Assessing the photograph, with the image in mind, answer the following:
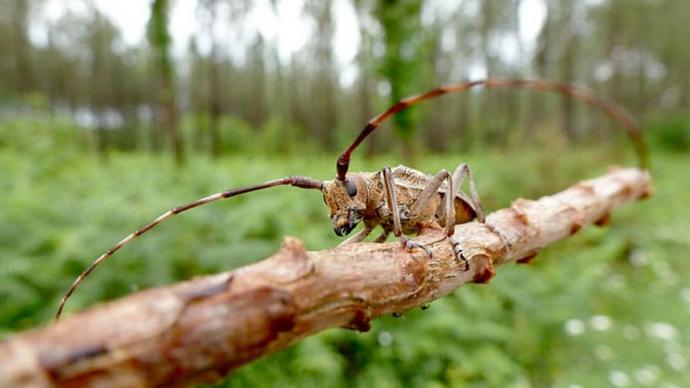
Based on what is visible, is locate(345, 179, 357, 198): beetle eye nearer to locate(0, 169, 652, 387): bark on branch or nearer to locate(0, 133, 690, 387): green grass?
locate(0, 169, 652, 387): bark on branch

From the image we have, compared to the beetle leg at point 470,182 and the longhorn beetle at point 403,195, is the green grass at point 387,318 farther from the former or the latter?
the longhorn beetle at point 403,195

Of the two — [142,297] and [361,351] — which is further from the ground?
[142,297]

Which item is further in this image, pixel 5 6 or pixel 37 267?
pixel 5 6

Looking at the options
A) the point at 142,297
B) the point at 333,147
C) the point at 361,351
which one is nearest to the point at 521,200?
the point at 142,297

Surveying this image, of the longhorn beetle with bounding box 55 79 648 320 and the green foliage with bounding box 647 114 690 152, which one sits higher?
the longhorn beetle with bounding box 55 79 648 320

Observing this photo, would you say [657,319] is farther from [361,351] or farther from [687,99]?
[687,99]

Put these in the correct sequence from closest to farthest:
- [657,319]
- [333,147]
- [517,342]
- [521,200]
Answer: [521,200] → [517,342] → [657,319] → [333,147]

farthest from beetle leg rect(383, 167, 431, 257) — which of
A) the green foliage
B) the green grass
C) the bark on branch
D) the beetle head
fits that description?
the green foliage
